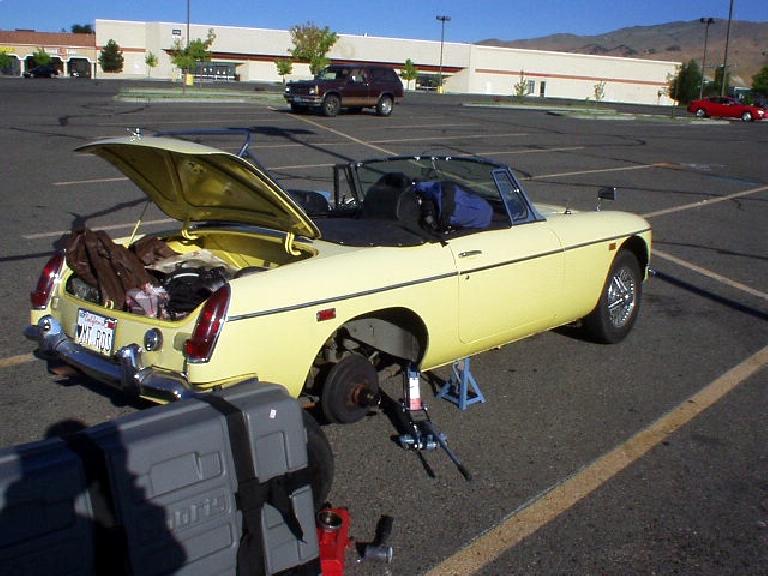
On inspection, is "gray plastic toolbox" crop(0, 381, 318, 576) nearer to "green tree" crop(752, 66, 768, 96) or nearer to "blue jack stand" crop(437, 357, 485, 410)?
"blue jack stand" crop(437, 357, 485, 410)

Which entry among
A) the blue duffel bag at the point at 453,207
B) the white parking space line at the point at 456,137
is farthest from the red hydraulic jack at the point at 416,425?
the white parking space line at the point at 456,137

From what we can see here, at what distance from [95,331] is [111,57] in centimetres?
7718

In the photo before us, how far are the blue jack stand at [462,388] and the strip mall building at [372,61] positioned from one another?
7123 centimetres

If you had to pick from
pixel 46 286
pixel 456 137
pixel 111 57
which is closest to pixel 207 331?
pixel 46 286

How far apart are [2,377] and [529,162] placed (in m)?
14.4

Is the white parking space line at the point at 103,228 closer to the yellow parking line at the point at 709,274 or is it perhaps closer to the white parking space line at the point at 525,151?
the yellow parking line at the point at 709,274

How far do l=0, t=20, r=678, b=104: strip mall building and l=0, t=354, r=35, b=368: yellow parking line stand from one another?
230ft

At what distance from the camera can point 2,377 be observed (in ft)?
17.0

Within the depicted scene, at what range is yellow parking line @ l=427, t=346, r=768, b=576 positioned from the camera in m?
3.39

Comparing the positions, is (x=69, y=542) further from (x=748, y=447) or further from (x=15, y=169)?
(x=15, y=169)

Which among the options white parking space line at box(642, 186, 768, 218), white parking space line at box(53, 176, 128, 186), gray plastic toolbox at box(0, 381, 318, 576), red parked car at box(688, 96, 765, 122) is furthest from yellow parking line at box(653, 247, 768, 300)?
red parked car at box(688, 96, 765, 122)

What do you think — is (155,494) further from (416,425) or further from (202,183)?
(202,183)

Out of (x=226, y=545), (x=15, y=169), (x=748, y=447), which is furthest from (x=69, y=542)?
(x=15, y=169)

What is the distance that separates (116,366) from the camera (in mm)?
4012
